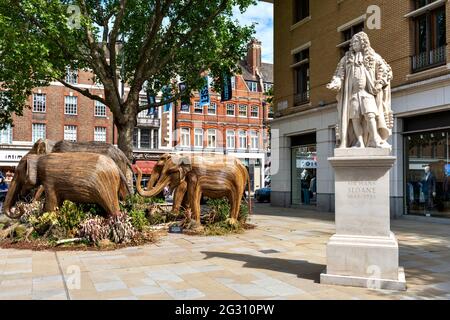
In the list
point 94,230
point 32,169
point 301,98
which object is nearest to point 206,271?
point 94,230

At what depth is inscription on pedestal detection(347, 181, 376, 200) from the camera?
5977mm

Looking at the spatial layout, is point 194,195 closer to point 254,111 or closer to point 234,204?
point 234,204

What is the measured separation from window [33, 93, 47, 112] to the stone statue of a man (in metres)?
37.4

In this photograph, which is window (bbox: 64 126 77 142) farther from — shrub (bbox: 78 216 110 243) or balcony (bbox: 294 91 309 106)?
shrub (bbox: 78 216 110 243)

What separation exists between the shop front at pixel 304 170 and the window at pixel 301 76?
1.91 metres

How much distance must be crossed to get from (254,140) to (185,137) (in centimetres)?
845

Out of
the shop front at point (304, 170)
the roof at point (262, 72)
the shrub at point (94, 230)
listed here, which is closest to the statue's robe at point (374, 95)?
the shrub at point (94, 230)

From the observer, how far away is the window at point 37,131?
126 ft

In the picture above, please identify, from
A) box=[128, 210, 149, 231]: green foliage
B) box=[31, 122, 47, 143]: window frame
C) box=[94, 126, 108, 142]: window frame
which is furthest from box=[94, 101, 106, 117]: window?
box=[128, 210, 149, 231]: green foliage

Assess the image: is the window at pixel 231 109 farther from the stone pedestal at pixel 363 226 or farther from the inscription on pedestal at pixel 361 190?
the inscription on pedestal at pixel 361 190

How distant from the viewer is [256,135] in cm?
4903

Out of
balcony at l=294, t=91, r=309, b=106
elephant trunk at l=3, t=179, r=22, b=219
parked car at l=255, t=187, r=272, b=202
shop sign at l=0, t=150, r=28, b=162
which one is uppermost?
balcony at l=294, t=91, r=309, b=106

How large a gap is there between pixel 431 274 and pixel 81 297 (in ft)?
17.6
